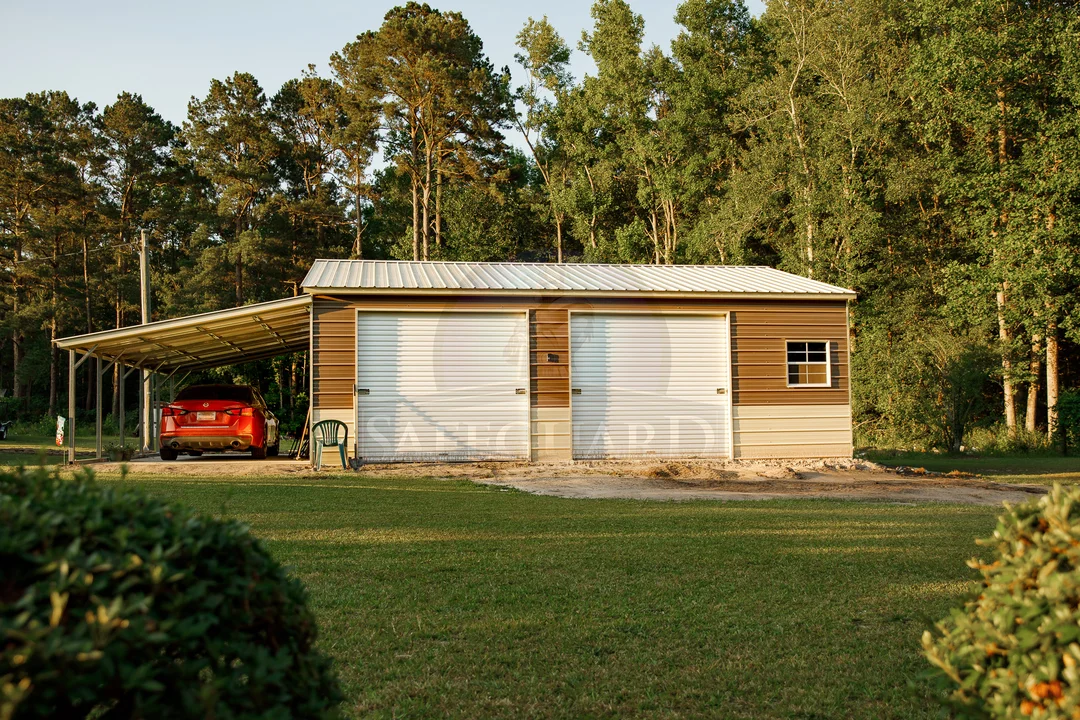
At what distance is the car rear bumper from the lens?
1495cm

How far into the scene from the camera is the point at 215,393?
49.8 feet

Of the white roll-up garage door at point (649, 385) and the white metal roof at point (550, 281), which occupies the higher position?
the white metal roof at point (550, 281)

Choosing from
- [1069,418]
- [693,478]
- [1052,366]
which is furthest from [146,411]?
[1052,366]

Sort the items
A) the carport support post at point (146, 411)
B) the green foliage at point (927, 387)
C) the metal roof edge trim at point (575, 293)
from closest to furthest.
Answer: the metal roof edge trim at point (575, 293)
the carport support post at point (146, 411)
the green foliage at point (927, 387)

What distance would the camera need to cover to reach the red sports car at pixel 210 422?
48.8ft

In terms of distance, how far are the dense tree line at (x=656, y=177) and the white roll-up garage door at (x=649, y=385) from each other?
28.2 feet

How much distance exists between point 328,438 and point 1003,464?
13.4 metres

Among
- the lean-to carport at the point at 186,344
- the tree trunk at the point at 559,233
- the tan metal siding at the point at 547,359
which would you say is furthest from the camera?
the tree trunk at the point at 559,233

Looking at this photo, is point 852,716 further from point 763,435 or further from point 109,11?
point 109,11

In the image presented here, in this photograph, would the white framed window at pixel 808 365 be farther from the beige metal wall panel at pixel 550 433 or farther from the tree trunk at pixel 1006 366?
the tree trunk at pixel 1006 366

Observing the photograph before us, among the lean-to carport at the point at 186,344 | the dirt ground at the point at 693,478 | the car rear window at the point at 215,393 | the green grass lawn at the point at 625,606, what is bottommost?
the dirt ground at the point at 693,478

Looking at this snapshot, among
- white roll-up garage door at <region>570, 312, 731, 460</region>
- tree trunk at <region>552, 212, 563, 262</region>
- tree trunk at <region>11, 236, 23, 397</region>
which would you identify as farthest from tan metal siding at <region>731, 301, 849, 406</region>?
tree trunk at <region>11, 236, 23, 397</region>

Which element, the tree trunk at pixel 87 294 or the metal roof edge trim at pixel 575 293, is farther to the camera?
the tree trunk at pixel 87 294

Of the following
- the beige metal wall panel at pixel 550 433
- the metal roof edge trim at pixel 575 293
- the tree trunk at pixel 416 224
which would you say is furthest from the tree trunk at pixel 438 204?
the beige metal wall panel at pixel 550 433
